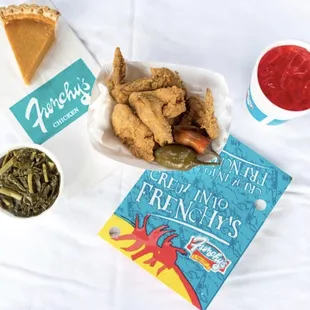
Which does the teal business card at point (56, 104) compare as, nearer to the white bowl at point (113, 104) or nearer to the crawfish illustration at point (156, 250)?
the white bowl at point (113, 104)

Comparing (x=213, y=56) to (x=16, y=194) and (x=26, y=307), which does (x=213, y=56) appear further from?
(x=26, y=307)

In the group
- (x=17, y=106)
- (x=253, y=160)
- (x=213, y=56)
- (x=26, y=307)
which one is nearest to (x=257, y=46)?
(x=213, y=56)

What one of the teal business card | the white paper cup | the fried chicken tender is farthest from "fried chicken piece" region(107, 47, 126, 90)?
the white paper cup

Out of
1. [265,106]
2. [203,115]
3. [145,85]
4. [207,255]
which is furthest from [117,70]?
[207,255]

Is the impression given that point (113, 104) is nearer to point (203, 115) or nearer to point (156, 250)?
point (203, 115)

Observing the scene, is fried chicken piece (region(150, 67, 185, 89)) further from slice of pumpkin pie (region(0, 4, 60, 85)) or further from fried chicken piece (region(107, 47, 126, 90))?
slice of pumpkin pie (region(0, 4, 60, 85))

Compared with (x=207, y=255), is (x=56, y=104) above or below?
above

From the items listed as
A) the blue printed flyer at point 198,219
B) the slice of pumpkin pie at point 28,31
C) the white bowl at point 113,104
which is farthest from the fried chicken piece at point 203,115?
the slice of pumpkin pie at point 28,31
